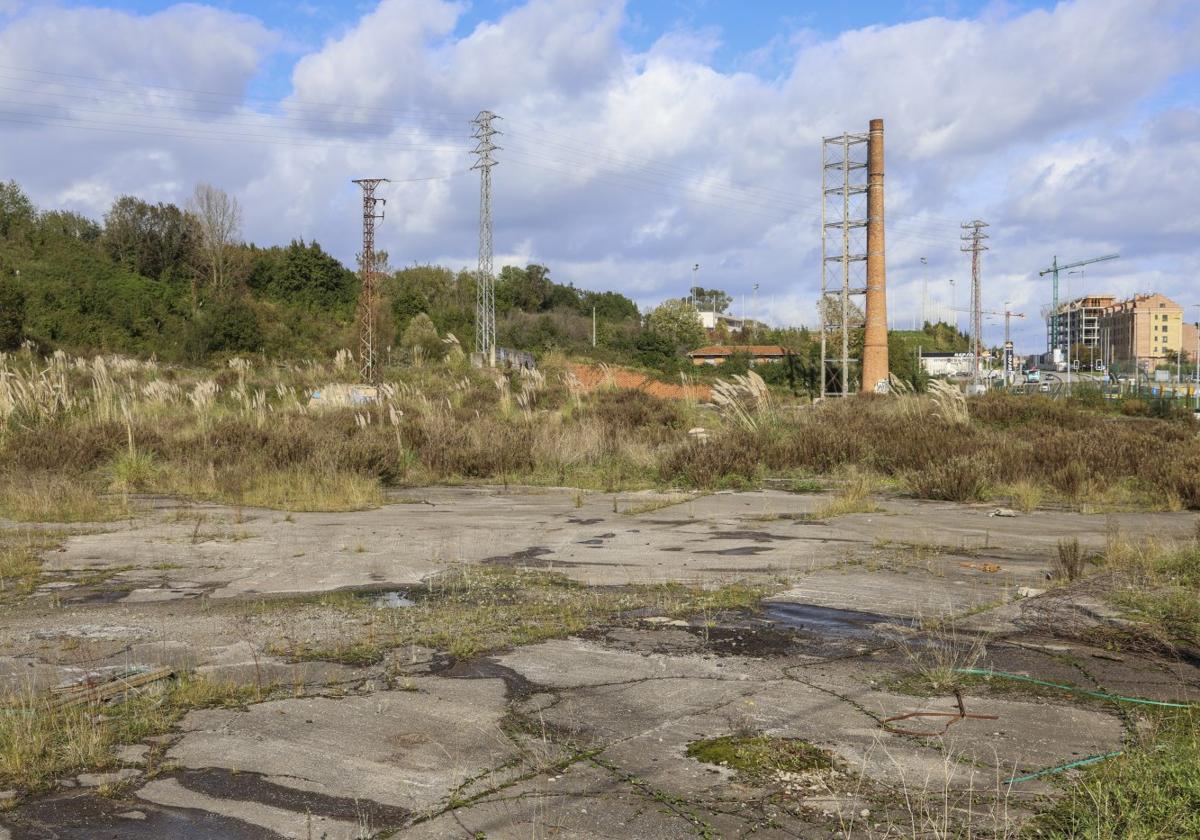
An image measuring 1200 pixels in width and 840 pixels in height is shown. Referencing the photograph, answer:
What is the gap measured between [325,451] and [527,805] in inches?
472

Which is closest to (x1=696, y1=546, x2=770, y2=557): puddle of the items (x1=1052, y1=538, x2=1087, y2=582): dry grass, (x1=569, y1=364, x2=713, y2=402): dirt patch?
(x1=1052, y1=538, x2=1087, y2=582): dry grass

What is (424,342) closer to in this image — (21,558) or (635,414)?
(635,414)

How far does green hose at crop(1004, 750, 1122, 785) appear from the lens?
3645mm

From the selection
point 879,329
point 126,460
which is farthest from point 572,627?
point 879,329

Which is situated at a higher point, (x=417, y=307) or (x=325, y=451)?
(x=417, y=307)

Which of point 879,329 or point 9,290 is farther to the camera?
point 879,329

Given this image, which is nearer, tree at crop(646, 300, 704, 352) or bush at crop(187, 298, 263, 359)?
bush at crop(187, 298, 263, 359)

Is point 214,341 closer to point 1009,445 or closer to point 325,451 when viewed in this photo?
point 325,451

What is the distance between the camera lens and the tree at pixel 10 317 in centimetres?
3725

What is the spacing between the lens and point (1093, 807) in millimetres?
3285

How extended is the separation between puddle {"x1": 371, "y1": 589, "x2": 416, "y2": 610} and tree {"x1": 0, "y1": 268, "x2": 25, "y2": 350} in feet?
120

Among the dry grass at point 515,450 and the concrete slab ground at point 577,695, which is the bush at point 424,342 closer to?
the dry grass at point 515,450

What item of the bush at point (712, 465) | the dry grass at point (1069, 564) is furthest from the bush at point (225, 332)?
the dry grass at point (1069, 564)

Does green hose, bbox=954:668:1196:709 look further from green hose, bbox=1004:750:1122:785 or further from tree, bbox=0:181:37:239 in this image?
tree, bbox=0:181:37:239
